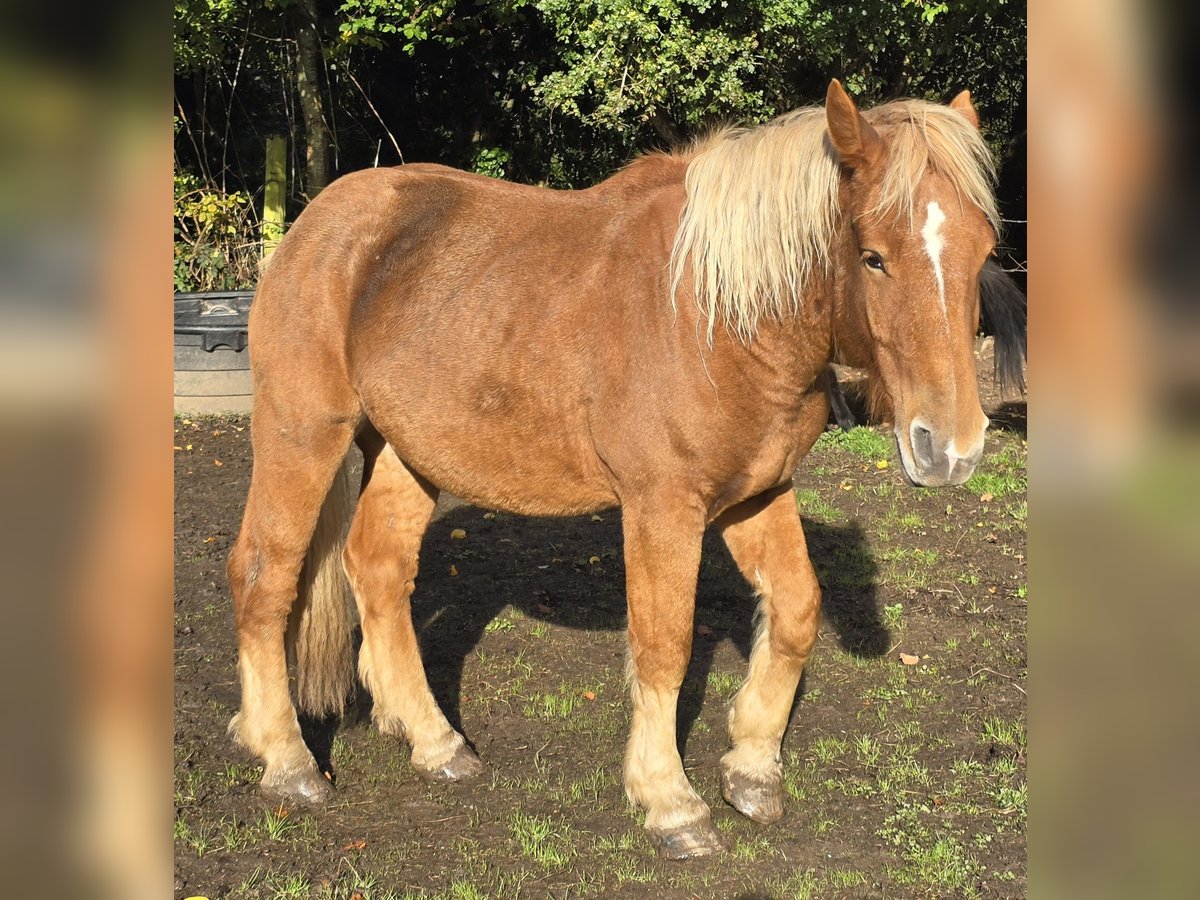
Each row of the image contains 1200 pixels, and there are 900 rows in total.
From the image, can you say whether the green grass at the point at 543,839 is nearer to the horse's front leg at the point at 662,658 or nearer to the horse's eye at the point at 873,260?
the horse's front leg at the point at 662,658

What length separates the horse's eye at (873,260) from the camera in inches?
113

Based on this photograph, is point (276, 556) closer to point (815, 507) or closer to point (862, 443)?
point (815, 507)

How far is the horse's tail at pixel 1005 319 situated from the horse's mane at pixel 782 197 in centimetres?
51

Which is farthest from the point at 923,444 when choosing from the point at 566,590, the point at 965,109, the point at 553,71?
the point at 553,71

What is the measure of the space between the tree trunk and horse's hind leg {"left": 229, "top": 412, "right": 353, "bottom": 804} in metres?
9.05

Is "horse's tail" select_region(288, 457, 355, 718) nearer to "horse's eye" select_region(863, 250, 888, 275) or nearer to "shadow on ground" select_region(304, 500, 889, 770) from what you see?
"shadow on ground" select_region(304, 500, 889, 770)

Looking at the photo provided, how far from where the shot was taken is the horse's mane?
9.21ft

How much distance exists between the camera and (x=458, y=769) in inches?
162

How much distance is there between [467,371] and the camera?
380 cm

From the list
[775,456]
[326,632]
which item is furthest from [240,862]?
[775,456]

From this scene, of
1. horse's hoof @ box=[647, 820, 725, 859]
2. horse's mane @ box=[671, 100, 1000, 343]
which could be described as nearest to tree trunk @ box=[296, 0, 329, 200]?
horse's mane @ box=[671, 100, 1000, 343]
